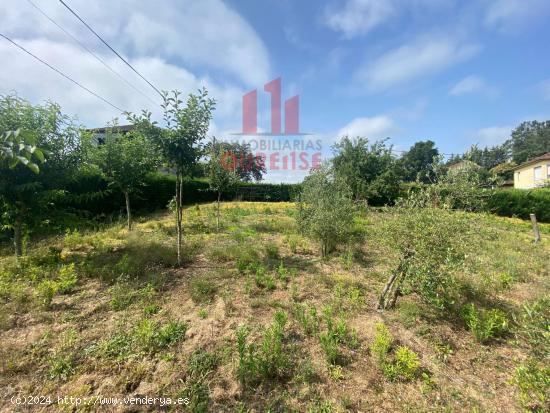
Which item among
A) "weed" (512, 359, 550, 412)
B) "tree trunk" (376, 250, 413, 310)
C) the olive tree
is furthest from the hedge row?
"weed" (512, 359, 550, 412)

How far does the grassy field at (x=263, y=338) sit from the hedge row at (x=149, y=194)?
144 inches

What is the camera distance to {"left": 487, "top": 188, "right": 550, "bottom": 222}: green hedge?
57.3ft

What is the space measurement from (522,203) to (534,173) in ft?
52.4

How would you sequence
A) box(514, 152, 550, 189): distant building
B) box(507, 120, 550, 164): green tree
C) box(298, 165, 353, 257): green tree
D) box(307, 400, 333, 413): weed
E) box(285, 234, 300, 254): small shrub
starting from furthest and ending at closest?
1. box(507, 120, 550, 164): green tree
2. box(514, 152, 550, 189): distant building
3. box(285, 234, 300, 254): small shrub
4. box(298, 165, 353, 257): green tree
5. box(307, 400, 333, 413): weed

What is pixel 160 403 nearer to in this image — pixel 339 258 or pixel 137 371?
pixel 137 371

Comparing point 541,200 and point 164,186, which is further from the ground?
point 164,186

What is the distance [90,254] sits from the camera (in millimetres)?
5988

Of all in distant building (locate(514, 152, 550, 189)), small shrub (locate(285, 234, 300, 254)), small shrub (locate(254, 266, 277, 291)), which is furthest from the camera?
distant building (locate(514, 152, 550, 189))

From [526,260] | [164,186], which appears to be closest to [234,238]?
[526,260]

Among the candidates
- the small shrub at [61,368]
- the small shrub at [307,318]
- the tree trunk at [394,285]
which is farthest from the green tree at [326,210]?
the small shrub at [61,368]

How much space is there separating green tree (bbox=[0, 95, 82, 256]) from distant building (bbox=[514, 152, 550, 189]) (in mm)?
37189

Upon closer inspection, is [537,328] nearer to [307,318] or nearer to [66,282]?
[307,318]

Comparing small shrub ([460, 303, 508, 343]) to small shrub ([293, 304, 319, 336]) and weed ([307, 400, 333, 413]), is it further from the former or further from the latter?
weed ([307, 400, 333, 413])

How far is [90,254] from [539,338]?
7981mm
